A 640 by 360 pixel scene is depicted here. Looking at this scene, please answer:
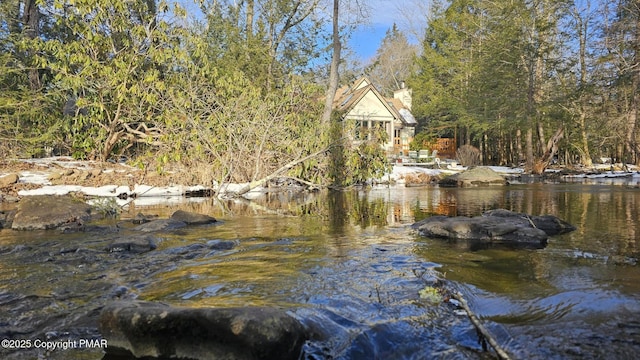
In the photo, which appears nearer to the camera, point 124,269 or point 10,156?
point 124,269

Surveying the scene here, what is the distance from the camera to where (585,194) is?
1388cm

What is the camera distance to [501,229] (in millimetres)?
6789

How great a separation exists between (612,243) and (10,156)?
17.4m

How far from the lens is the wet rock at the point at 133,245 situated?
20.1 feet

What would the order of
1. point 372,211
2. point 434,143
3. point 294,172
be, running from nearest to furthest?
point 372,211 → point 294,172 → point 434,143

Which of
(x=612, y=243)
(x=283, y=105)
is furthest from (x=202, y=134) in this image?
(x=612, y=243)

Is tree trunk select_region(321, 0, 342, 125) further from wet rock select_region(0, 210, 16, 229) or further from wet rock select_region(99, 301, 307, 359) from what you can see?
wet rock select_region(99, 301, 307, 359)

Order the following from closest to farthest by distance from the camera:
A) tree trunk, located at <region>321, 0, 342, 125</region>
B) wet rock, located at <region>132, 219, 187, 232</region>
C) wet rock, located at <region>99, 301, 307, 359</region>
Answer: wet rock, located at <region>99, 301, 307, 359</region> → wet rock, located at <region>132, 219, 187, 232</region> → tree trunk, located at <region>321, 0, 342, 125</region>

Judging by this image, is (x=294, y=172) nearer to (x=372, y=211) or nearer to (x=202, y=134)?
(x=202, y=134)

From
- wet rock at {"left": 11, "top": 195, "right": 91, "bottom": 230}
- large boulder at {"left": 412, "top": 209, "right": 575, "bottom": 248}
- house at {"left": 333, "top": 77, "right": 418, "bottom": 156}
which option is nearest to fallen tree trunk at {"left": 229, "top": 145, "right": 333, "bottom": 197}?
wet rock at {"left": 11, "top": 195, "right": 91, "bottom": 230}

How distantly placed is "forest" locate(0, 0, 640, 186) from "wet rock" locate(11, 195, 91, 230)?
17.2 feet

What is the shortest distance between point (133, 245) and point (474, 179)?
677 inches

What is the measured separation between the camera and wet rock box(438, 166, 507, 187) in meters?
20.0

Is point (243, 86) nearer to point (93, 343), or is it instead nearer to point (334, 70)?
point (334, 70)
